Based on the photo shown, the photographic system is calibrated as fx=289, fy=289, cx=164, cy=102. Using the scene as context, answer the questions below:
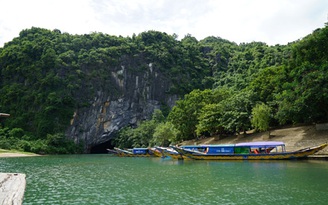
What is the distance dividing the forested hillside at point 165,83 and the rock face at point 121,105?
0.76 metres

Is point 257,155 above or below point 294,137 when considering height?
below

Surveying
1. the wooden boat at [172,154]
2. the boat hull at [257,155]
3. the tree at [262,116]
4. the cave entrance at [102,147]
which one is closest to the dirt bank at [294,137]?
the boat hull at [257,155]

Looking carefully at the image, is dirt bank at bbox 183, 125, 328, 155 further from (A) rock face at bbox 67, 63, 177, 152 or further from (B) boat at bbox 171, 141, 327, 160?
(A) rock face at bbox 67, 63, 177, 152

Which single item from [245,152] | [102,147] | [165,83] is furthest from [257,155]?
[102,147]

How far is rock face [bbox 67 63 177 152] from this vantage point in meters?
71.7

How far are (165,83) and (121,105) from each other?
52.5 ft

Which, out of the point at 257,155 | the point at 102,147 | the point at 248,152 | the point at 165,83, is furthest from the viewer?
the point at 165,83

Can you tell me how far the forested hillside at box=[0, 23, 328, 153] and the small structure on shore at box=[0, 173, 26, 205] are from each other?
28.7 metres

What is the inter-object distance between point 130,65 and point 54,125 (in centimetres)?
2638

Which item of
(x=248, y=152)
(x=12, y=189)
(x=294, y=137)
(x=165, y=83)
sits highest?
(x=165, y=83)

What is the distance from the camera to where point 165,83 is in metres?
84.7

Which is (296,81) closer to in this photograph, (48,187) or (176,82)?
(48,187)

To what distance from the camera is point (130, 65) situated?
81438mm

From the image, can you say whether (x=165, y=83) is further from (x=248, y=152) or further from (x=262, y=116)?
(x=248, y=152)
